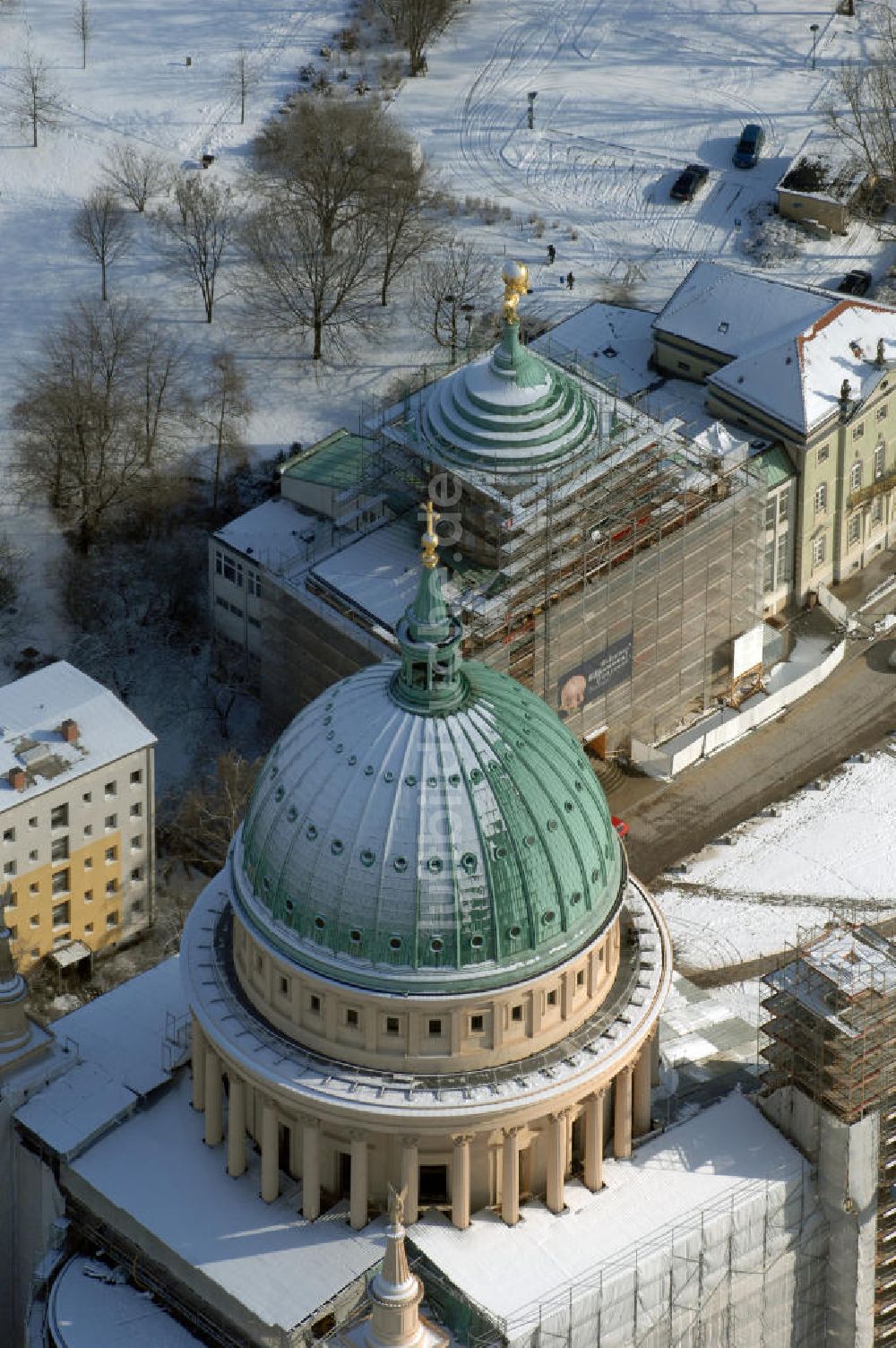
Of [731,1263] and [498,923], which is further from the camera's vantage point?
[731,1263]

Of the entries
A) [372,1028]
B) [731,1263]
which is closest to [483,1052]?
[372,1028]

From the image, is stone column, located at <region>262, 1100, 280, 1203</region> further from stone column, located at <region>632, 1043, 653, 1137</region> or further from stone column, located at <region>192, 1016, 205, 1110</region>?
stone column, located at <region>632, 1043, 653, 1137</region>

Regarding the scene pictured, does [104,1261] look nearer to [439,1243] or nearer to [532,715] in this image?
[439,1243]

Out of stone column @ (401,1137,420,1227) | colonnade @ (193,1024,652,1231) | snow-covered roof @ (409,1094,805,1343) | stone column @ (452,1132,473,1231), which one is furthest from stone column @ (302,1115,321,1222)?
stone column @ (452,1132,473,1231)

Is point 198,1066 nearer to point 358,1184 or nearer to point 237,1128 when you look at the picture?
point 237,1128

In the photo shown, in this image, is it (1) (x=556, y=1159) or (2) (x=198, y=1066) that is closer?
(1) (x=556, y=1159)

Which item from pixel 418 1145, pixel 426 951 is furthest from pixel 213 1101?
pixel 426 951

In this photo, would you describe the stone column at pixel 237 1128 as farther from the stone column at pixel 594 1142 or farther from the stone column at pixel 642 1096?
the stone column at pixel 642 1096
